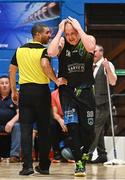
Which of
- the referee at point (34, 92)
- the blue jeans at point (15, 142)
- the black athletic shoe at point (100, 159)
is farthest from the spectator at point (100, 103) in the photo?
the referee at point (34, 92)

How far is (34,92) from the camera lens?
493cm

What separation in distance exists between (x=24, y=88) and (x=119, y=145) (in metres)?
3.15

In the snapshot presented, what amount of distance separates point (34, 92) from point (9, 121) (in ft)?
8.66

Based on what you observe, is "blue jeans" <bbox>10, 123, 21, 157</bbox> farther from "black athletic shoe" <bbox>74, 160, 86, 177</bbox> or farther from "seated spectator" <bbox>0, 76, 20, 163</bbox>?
"black athletic shoe" <bbox>74, 160, 86, 177</bbox>

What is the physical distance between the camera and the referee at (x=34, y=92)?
4.93 meters

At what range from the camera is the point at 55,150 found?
7594 millimetres

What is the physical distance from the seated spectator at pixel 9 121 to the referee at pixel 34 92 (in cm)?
236

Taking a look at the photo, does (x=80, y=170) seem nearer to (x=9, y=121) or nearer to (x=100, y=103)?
(x=100, y=103)

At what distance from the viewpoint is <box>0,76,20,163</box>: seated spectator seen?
7.38 metres

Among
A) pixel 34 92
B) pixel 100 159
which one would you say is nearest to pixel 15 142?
pixel 100 159

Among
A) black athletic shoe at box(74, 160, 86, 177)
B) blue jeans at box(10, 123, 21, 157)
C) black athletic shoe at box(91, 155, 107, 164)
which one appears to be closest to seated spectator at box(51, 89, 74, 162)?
black athletic shoe at box(91, 155, 107, 164)

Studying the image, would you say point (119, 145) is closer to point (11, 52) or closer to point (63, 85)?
point (11, 52)

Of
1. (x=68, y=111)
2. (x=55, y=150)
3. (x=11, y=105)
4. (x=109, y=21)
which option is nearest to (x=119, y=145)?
(x=55, y=150)

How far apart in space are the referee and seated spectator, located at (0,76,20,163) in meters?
2.36
